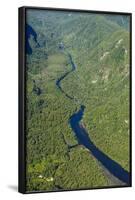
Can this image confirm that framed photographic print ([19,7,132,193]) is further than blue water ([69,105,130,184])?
No

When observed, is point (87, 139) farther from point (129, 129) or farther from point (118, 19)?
point (118, 19)

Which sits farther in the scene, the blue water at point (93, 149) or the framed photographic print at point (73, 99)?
the blue water at point (93, 149)

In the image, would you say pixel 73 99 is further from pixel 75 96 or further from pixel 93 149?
pixel 93 149

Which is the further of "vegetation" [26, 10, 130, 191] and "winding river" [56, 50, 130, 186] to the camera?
"winding river" [56, 50, 130, 186]

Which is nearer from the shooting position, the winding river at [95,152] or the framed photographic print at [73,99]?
the framed photographic print at [73,99]

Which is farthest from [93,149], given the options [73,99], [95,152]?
[73,99]

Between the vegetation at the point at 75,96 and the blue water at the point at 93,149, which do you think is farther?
the blue water at the point at 93,149
